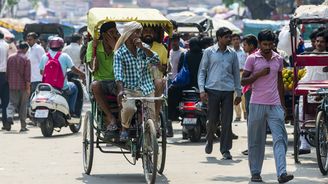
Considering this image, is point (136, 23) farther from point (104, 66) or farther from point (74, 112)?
point (74, 112)

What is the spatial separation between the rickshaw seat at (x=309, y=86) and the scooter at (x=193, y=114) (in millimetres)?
2895

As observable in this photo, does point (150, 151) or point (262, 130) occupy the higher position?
point (262, 130)

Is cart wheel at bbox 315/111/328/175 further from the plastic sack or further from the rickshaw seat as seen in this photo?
the plastic sack

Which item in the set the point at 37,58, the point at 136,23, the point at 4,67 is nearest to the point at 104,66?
the point at 136,23

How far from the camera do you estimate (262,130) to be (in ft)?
40.8

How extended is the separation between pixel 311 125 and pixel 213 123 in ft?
5.84

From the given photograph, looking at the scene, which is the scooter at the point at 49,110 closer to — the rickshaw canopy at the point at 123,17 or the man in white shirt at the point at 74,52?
the man in white shirt at the point at 74,52

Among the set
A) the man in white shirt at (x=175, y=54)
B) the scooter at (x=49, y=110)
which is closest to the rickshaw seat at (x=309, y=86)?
the man in white shirt at (x=175, y=54)

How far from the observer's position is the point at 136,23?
12.5m

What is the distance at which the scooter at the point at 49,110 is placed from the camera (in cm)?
1920

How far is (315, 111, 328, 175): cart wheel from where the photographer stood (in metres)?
12.8

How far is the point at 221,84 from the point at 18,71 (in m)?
6.59

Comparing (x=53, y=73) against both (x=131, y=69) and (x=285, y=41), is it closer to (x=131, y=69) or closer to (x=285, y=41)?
(x=285, y=41)

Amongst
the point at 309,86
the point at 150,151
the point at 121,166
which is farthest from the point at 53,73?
the point at 150,151
